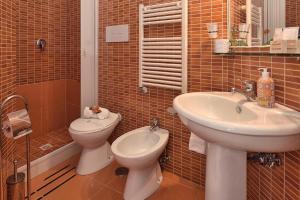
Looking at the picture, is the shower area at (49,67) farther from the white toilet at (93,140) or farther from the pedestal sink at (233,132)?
the pedestal sink at (233,132)

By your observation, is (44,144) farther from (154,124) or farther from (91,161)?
(154,124)

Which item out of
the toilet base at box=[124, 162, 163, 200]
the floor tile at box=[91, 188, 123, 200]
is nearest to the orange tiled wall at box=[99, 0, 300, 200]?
the toilet base at box=[124, 162, 163, 200]

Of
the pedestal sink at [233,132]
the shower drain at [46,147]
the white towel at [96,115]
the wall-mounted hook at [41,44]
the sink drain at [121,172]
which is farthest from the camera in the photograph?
the wall-mounted hook at [41,44]

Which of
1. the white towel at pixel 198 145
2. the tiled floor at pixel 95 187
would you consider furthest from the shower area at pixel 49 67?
the white towel at pixel 198 145

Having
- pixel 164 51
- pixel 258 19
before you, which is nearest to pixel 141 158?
pixel 164 51

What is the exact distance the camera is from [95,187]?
5.81ft

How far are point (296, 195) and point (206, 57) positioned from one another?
107 cm

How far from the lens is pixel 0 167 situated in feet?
3.70

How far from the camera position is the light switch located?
2107mm

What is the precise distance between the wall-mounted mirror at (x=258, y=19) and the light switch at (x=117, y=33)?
0.98m

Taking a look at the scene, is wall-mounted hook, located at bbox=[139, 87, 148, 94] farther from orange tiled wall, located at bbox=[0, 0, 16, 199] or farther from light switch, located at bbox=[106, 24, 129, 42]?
orange tiled wall, located at bbox=[0, 0, 16, 199]

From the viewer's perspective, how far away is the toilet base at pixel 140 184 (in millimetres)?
1606

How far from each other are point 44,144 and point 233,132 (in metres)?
2.18

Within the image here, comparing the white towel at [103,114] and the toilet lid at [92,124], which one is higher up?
the white towel at [103,114]
